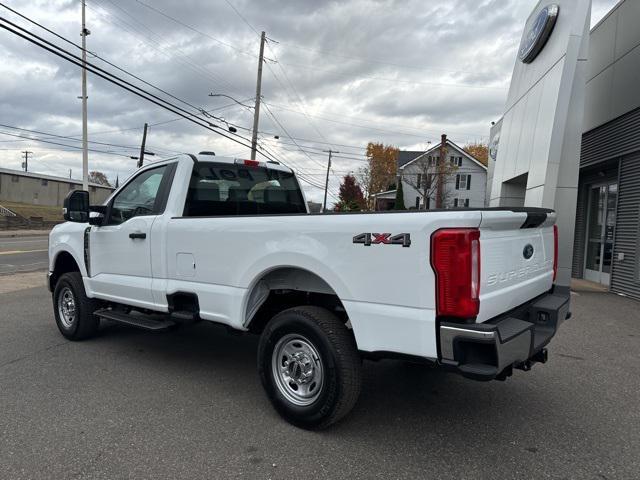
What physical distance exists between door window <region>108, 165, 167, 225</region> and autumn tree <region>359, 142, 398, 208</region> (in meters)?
63.0

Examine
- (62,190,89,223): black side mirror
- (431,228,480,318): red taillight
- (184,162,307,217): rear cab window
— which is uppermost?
(184,162,307,217): rear cab window

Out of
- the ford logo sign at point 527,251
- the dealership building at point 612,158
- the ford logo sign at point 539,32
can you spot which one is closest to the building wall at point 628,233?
the dealership building at point 612,158

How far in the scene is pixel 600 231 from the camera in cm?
1184

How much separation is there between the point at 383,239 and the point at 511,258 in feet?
2.98

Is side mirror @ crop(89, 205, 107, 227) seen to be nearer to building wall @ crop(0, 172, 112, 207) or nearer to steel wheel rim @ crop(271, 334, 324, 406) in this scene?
steel wheel rim @ crop(271, 334, 324, 406)

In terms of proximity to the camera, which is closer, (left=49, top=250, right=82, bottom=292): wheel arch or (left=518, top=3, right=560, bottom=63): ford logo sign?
(left=49, top=250, right=82, bottom=292): wheel arch

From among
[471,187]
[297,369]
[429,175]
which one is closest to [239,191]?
[297,369]

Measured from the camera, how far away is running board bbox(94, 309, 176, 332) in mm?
4285

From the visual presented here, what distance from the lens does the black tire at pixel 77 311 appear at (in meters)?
5.30

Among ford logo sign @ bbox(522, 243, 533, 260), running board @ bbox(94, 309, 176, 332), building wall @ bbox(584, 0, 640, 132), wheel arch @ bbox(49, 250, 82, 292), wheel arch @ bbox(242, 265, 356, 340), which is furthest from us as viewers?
building wall @ bbox(584, 0, 640, 132)

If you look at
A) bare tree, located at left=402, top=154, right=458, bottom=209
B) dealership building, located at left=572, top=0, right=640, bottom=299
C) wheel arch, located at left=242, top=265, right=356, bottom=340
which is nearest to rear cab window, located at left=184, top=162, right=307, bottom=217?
wheel arch, located at left=242, top=265, right=356, bottom=340

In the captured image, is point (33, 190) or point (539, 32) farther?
point (33, 190)

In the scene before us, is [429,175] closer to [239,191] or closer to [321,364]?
[239,191]

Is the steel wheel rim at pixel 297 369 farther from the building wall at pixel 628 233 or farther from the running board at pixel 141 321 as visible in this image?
the building wall at pixel 628 233
